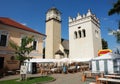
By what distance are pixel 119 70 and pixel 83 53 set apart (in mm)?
23315

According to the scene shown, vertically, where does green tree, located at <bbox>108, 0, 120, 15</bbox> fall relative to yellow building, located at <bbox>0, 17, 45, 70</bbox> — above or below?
above

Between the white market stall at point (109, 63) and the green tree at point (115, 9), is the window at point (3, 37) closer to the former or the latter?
the white market stall at point (109, 63)

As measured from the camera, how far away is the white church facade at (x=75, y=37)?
39719mm

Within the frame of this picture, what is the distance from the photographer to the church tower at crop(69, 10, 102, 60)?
39.2 metres

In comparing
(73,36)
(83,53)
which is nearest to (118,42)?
(83,53)

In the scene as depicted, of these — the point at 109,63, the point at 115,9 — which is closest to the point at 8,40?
the point at 109,63

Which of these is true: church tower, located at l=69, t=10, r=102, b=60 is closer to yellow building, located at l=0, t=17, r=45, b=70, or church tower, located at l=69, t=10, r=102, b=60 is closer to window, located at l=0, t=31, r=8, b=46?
yellow building, located at l=0, t=17, r=45, b=70

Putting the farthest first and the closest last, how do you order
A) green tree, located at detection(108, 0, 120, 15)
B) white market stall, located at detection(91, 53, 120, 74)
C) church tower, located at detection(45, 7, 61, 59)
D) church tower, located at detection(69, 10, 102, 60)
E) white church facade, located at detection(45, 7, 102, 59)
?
church tower, located at detection(45, 7, 61, 59) → white church facade, located at detection(45, 7, 102, 59) → church tower, located at detection(69, 10, 102, 60) → white market stall, located at detection(91, 53, 120, 74) → green tree, located at detection(108, 0, 120, 15)

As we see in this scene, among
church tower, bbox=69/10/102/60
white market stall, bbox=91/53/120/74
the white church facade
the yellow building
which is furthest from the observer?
the white church facade

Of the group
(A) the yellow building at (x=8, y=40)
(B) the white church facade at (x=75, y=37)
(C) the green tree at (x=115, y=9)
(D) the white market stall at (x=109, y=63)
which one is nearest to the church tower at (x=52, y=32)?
(B) the white church facade at (x=75, y=37)

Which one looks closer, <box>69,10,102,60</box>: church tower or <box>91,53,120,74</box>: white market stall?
<box>91,53,120,74</box>: white market stall

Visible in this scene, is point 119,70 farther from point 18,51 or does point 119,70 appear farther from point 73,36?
point 73,36

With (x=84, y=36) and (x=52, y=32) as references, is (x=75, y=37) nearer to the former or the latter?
(x=84, y=36)

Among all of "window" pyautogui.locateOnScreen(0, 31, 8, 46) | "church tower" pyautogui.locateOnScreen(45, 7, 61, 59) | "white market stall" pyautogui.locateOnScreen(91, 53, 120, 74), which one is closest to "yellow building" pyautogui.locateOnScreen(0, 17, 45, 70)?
"window" pyautogui.locateOnScreen(0, 31, 8, 46)
